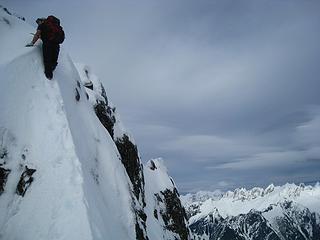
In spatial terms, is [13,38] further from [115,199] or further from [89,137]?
[115,199]

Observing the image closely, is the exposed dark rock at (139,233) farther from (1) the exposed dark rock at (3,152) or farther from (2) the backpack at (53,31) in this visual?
(2) the backpack at (53,31)

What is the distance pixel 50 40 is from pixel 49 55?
1055mm

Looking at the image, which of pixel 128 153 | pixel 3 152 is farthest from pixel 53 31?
pixel 128 153

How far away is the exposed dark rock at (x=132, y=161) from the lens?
39528 millimetres

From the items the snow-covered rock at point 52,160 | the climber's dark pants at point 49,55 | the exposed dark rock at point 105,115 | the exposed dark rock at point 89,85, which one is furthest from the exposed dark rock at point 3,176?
the exposed dark rock at point 89,85

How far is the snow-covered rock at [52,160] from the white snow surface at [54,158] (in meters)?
0.05

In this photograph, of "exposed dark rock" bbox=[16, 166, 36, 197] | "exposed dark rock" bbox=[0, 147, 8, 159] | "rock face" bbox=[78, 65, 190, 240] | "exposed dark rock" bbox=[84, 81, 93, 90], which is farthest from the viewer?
"exposed dark rock" bbox=[84, 81, 93, 90]

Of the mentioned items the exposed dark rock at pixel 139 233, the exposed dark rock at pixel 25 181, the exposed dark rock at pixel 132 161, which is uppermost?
the exposed dark rock at pixel 132 161

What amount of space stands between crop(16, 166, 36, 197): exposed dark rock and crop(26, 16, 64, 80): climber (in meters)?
7.10

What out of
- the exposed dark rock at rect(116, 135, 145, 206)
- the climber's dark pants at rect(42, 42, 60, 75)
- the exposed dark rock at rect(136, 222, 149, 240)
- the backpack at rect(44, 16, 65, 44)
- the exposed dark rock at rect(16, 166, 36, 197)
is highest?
the backpack at rect(44, 16, 65, 44)

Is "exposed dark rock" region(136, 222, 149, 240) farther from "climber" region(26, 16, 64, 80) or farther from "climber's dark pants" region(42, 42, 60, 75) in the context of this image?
"climber's dark pants" region(42, 42, 60, 75)

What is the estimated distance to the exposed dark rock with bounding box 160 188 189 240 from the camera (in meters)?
56.7

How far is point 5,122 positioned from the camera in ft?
69.6

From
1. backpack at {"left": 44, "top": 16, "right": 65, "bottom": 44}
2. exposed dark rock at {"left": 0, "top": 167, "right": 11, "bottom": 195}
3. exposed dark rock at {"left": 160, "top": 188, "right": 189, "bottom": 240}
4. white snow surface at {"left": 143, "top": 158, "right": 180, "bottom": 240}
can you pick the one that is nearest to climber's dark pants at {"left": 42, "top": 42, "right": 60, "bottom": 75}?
backpack at {"left": 44, "top": 16, "right": 65, "bottom": 44}
